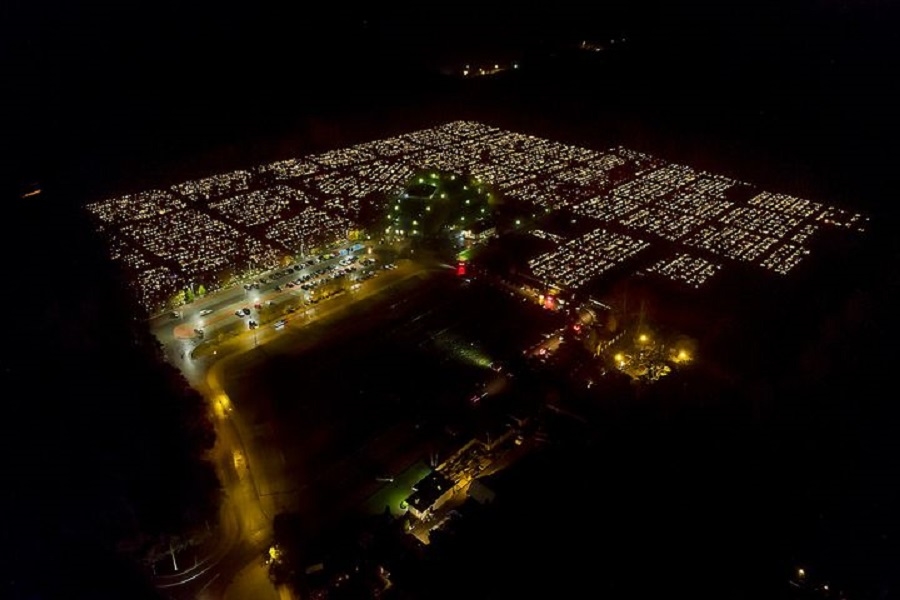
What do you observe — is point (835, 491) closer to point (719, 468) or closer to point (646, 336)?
point (719, 468)

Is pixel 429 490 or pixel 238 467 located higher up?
pixel 429 490

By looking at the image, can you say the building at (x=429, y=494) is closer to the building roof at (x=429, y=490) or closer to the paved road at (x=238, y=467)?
the building roof at (x=429, y=490)

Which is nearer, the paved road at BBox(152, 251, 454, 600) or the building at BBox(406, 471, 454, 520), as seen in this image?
the paved road at BBox(152, 251, 454, 600)

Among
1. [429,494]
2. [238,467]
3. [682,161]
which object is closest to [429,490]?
[429,494]

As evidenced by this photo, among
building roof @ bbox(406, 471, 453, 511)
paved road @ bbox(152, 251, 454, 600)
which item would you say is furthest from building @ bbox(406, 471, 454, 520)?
paved road @ bbox(152, 251, 454, 600)

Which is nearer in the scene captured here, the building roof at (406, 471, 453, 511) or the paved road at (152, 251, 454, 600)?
the paved road at (152, 251, 454, 600)

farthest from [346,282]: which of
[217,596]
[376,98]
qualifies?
[376,98]

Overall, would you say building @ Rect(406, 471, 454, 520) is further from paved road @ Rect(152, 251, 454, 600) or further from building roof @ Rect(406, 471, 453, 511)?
paved road @ Rect(152, 251, 454, 600)

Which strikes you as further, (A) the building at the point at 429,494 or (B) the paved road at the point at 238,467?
(A) the building at the point at 429,494

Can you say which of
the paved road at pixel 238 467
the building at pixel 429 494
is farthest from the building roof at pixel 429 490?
the paved road at pixel 238 467

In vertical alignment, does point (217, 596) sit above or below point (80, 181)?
below

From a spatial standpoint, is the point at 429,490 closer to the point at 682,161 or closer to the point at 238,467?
the point at 238,467
